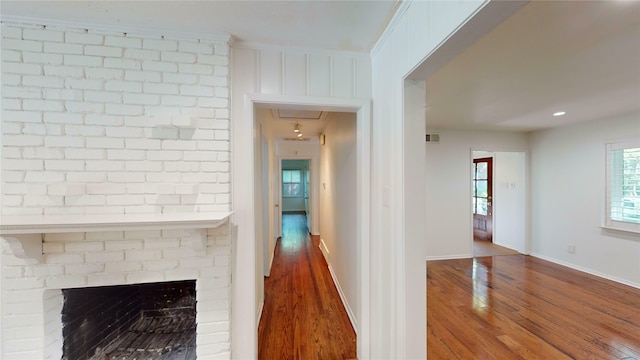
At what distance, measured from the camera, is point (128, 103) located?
1544 millimetres

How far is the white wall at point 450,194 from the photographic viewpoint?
431 centimetres

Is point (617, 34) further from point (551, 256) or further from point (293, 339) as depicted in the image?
point (551, 256)

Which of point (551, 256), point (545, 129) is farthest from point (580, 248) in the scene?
point (545, 129)

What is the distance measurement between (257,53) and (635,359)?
152 inches

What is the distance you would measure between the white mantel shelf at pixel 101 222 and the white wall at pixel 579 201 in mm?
5285

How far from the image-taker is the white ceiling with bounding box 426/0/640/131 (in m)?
1.37

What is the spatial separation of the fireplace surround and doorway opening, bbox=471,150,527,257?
4527 mm

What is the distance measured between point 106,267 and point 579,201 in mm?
6061

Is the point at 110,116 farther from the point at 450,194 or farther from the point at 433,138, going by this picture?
the point at 450,194

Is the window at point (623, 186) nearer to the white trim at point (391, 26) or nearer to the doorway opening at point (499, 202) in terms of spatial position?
the doorway opening at point (499, 202)

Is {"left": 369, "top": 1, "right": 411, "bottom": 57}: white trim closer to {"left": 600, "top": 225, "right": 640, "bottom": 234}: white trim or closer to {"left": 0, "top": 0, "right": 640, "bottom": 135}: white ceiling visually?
{"left": 0, "top": 0, "right": 640, "bottom": 135}: white ceiling

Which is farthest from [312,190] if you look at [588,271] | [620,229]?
[620,229]

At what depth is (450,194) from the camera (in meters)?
4.35

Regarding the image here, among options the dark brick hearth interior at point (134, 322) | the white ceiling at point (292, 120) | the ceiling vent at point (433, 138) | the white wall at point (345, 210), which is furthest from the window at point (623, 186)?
the dark brick hearth interior at point (134, 322)
